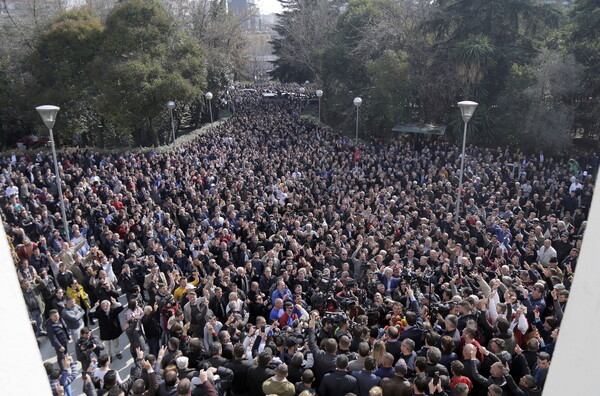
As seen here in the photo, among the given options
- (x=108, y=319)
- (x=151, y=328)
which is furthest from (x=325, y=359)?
(x=108, y=319)

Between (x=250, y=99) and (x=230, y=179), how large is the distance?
91.4 ft

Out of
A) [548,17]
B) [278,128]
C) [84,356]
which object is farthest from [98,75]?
[548,17]

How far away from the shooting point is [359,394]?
4.56 m

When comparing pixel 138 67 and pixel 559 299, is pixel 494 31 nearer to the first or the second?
pixel 138 67

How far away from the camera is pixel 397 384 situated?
4277 millimetres

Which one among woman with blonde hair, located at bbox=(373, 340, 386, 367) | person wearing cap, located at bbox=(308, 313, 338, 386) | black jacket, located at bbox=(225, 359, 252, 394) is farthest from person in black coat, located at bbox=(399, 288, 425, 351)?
black jacket, located at bbox=(225, 359, 252, 394)

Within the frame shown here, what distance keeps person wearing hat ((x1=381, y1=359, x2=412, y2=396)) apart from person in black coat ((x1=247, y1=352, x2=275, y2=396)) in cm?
115

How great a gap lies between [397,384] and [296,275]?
3.81 metres

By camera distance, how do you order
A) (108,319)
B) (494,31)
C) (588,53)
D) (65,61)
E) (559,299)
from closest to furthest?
1. (559,299)
2. (108,319)
3. (588,53)
4. (65,61)
5. (494,31)

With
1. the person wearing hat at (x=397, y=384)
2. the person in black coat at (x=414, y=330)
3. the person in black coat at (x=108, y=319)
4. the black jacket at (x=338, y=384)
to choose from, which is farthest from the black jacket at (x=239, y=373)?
the person in black coat at (x=108, y=319)

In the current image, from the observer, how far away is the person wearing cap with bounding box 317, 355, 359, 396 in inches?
178

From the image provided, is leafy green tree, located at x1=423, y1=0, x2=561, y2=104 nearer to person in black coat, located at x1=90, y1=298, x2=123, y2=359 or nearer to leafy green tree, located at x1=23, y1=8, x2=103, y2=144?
leafy green tree, located at x1=23, y1=8, x2=103, y2=144

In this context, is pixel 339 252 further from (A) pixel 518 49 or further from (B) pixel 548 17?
(B) pixel 548 17

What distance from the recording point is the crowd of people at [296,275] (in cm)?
480
